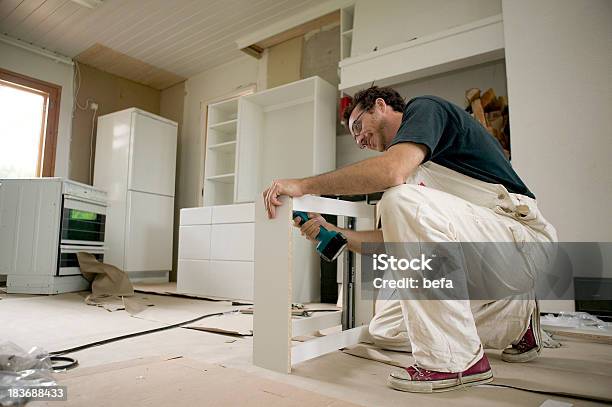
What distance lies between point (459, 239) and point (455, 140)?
318 mm

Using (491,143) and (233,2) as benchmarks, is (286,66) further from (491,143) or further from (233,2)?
(491,143)

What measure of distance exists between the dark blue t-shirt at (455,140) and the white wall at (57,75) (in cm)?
433

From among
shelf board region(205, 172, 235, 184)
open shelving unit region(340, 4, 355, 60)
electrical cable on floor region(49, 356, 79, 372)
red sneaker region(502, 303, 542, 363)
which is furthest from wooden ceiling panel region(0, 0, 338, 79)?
electrical cable on floor region(49, 356, 79, 372)

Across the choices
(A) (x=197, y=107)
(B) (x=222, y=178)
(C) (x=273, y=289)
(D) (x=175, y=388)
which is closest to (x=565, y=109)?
(C) (x=273, y=289)

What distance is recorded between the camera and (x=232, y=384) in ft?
3.39

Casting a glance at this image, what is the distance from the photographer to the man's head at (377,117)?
1.43 metres

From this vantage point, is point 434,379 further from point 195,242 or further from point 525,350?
point 195,242

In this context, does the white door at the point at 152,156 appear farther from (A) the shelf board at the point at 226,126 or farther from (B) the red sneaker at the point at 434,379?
(B) the red sneaker at the point at 434,379

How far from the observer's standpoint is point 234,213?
10.5ft

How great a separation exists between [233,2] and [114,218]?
2.43m

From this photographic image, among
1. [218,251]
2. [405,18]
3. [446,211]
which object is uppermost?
[405,18]

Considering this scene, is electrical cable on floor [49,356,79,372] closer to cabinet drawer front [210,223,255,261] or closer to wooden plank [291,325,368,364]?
wooden plank [291,325,368,364]

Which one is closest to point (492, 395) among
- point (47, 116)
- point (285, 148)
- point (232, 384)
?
point (232, 384)

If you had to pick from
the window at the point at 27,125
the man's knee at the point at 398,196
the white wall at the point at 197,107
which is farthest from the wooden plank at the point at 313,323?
the window at the point at 27,125
